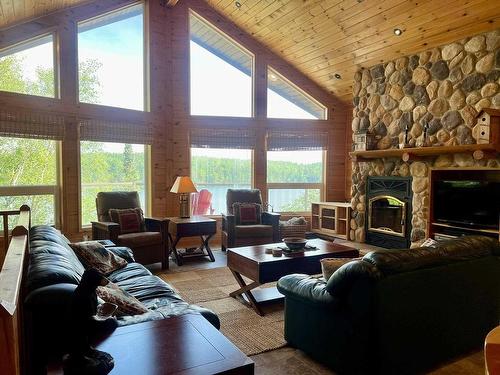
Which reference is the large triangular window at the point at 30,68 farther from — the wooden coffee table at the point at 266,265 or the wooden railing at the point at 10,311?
the wooden railing at the point at 10,311

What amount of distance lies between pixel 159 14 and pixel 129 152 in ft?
7.42

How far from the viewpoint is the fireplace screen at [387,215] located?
5.31 metres

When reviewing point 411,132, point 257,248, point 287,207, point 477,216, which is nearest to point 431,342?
point 257,248

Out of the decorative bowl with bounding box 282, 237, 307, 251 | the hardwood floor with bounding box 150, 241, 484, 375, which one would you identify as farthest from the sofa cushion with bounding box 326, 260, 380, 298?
the decorative bowl with bounding box 282, 237, 307, 251

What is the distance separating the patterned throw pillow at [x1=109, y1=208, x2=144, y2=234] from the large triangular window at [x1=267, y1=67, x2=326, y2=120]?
10.1 ft

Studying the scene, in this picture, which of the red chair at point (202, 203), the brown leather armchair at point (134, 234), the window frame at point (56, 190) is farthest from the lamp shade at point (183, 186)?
the window frame at point (56, 190)

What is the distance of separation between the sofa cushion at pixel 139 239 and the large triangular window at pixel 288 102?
3198mm

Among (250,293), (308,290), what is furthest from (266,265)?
(308,290)

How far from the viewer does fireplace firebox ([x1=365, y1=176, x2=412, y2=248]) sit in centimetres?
521

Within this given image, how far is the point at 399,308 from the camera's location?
6.46ft

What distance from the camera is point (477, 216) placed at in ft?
14.3

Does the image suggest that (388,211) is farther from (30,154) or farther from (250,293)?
(30,154)

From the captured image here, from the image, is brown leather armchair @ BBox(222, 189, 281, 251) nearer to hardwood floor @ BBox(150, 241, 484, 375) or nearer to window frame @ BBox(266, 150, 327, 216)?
window frame @ BBox(266, 150, 327, 216)

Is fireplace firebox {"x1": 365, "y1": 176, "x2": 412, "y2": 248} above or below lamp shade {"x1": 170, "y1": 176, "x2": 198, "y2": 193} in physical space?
below
